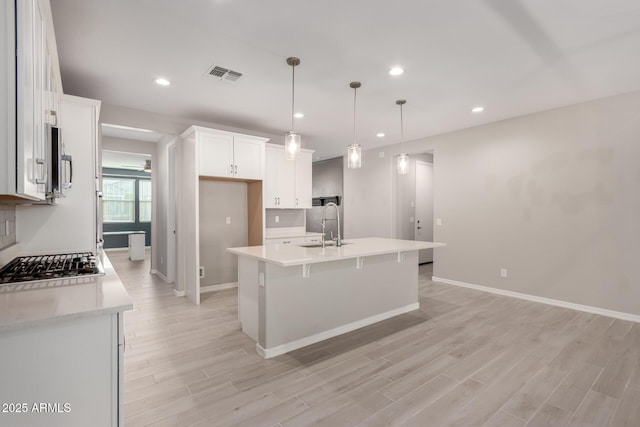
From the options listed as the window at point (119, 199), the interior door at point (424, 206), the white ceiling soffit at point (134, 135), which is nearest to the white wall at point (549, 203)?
the interior door at point (424, 206)

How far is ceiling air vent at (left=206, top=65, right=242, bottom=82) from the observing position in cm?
296

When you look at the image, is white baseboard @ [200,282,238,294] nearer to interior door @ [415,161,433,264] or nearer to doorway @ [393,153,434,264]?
doorway @ [393,153,434,264]

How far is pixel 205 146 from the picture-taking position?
4.14 metres

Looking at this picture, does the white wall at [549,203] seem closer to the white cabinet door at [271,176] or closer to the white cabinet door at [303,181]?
the white cabinet door at [303,181]

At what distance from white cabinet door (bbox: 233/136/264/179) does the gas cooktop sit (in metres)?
2.51

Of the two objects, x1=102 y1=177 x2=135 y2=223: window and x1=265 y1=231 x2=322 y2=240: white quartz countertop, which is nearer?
x1=265 y1=231 x2=322 y2=240: white quartz countertop

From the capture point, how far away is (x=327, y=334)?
3004 mm

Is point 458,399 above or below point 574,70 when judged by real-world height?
below

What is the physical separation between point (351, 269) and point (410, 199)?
3.98 metres

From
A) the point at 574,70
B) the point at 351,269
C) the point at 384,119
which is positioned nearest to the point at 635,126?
the point at 574,70

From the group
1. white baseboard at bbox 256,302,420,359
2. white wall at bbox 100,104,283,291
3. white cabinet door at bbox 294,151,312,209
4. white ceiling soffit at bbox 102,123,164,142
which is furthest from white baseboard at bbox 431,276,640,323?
white ceiling soffit at bbox 102,123,164,142

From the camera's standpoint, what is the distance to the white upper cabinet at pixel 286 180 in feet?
16.6

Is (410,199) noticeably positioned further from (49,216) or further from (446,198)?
(49,216)

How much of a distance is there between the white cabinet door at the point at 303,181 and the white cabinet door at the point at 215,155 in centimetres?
135
